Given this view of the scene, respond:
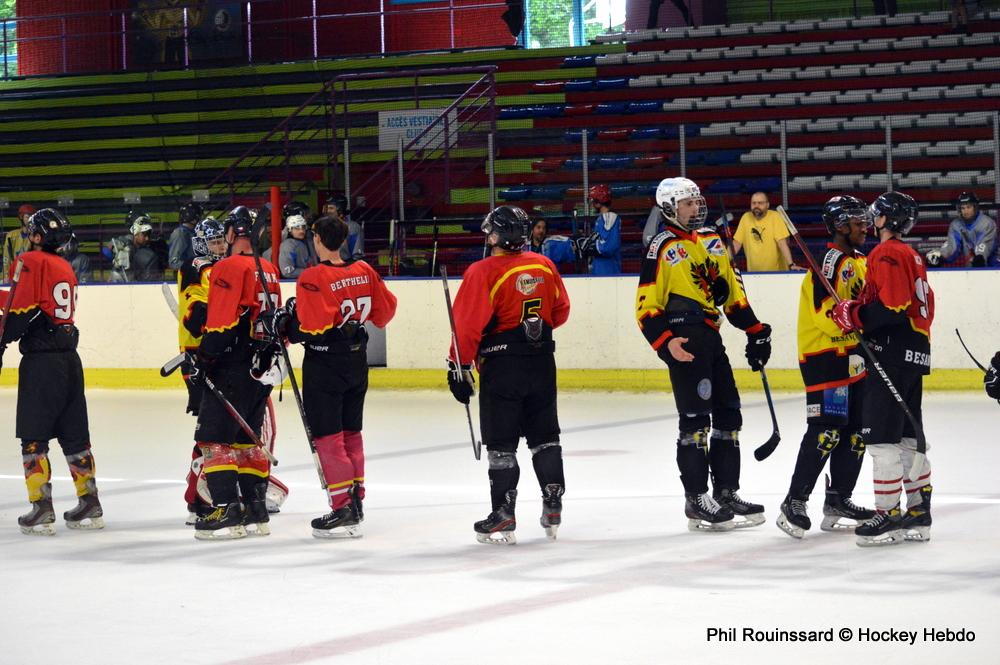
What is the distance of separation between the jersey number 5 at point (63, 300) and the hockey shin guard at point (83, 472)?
67cm

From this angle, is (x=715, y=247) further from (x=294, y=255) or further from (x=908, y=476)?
(x=294, y=255)

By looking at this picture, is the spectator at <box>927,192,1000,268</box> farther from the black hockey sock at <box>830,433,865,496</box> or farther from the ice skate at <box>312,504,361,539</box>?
the ice skate at <box>312,504,361,539</box>

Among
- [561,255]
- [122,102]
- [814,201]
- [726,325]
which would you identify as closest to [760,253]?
[726,325]

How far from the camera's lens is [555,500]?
6.52 m

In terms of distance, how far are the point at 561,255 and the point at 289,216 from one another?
100 inches

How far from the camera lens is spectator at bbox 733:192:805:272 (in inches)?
521

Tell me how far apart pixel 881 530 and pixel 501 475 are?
64.8 inches

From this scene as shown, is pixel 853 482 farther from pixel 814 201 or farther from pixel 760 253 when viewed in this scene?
pixel 814 201

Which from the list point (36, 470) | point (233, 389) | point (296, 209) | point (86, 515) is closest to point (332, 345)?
point (233, 389)

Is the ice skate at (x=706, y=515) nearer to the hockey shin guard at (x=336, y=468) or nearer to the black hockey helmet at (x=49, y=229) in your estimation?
the hockey shin guard at (x=336, y=468)

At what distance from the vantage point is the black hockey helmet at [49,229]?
711cm

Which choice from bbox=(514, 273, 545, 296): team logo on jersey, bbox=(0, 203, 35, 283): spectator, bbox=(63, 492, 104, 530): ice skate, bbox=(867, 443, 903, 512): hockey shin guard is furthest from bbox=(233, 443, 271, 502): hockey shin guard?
bbox=(0, 203, 35, 283): spectator

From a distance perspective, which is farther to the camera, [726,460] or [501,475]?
[726,460]

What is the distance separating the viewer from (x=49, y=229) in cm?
711
